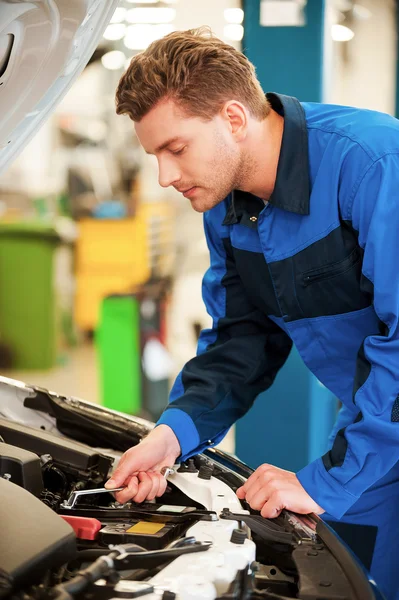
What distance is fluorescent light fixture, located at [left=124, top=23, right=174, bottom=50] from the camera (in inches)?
235

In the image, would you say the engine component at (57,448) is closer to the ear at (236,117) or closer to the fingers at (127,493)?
the fingers at (127,493)

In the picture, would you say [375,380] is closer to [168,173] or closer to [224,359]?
[224,359]

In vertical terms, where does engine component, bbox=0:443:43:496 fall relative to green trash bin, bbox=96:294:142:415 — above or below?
above

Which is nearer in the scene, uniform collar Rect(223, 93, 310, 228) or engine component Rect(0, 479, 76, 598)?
engine component Rect(0, 479, 76, 598)

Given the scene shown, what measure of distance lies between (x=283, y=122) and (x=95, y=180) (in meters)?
4.79

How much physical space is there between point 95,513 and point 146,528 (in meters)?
0.13

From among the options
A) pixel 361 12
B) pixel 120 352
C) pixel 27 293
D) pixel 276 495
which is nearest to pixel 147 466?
pixel 276 495

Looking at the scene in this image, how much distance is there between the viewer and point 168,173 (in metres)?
1.57

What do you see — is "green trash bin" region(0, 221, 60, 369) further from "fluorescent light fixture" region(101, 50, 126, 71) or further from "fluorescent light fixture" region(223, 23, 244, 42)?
"fluorescent light fixture" region(223, 23, 244, 42)

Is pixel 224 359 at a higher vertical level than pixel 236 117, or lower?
Result: lower

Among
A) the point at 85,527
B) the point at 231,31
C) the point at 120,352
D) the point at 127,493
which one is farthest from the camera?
the point at 231,31

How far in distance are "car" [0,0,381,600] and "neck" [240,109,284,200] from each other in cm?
40

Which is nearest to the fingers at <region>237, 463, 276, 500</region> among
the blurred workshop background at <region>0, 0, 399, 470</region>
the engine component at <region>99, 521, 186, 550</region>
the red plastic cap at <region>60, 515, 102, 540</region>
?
the engine component at <region>99, 521, 186, 550</region>

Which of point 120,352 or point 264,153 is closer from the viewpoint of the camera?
point 264,153
